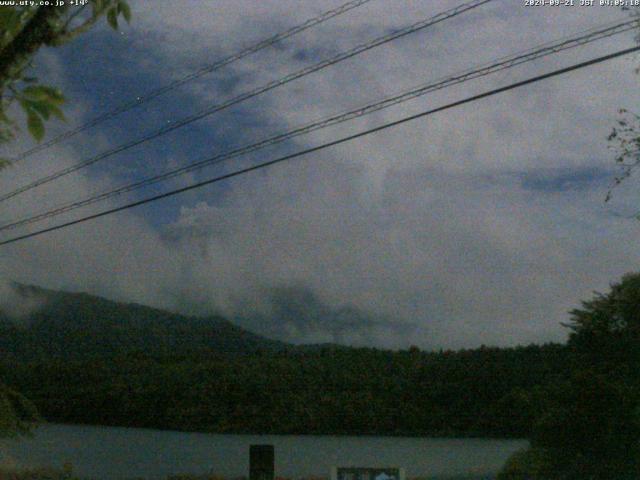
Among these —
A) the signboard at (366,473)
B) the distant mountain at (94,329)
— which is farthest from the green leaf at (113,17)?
the distant mountain at (94,329)

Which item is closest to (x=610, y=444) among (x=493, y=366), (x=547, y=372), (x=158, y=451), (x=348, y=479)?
(x=547, y=372)

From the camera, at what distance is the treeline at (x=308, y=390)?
526 inches

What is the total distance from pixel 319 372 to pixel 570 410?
206 inches

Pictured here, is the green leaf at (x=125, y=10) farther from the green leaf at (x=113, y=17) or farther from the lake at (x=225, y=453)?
the lake at (x=225, y=453)

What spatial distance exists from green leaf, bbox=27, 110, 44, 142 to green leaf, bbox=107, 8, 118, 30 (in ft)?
2.36

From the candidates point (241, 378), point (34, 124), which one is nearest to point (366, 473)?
point (34, 124)

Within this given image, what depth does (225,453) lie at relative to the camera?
1538 centimetres

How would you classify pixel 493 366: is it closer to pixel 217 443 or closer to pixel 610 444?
pixel 610 444

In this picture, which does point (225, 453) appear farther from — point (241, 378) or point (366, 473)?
point (366, 473)

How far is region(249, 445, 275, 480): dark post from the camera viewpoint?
10914 mm

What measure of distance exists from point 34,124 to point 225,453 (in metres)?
13.0

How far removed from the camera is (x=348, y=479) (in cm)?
898

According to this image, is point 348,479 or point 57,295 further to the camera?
point 57,295

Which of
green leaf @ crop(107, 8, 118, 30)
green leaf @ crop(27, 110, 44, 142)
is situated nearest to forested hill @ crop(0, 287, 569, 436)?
green leaf @ crop(107, 8, 118, 30)
